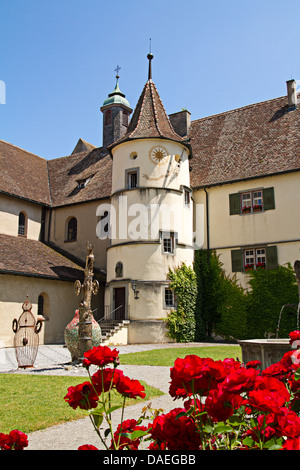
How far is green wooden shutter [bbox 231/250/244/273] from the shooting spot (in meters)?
24.1

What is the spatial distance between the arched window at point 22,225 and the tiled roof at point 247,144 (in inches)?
464

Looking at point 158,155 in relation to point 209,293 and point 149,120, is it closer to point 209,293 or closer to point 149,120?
point 149,120

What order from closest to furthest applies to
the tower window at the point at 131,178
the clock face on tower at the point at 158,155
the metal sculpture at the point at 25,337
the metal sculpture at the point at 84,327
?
the metal sculpture at the point at 84,327 < the metal sculpture at the point at 25,337 < the clock face on tower at the point at 158,155 < the tower window at the point at 131,178

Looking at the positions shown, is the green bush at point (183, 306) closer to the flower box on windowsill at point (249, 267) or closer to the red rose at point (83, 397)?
the flower box on windowsill at point (249, 267)

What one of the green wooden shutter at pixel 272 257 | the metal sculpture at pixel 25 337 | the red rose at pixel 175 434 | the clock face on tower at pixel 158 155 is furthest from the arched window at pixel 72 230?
the red rose at pixel 175 434

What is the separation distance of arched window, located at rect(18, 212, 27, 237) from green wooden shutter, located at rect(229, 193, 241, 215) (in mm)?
13956

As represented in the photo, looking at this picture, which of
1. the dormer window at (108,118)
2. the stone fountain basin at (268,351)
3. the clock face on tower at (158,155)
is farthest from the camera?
the dormer window at (108,118)

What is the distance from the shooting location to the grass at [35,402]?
20.3ft

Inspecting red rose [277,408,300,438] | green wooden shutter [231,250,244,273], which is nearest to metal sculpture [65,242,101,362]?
red rose [277,408,300,438]

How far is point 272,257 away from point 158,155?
8.83 metres

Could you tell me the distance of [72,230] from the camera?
29984 mm

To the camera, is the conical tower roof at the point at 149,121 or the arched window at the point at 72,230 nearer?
the conical tower roof at the point at 149,121

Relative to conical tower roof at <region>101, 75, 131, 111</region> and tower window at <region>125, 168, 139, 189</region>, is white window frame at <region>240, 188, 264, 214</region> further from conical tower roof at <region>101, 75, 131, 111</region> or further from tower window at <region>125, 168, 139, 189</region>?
conical tower roof at <region>101, 75, 131, 111</region>
